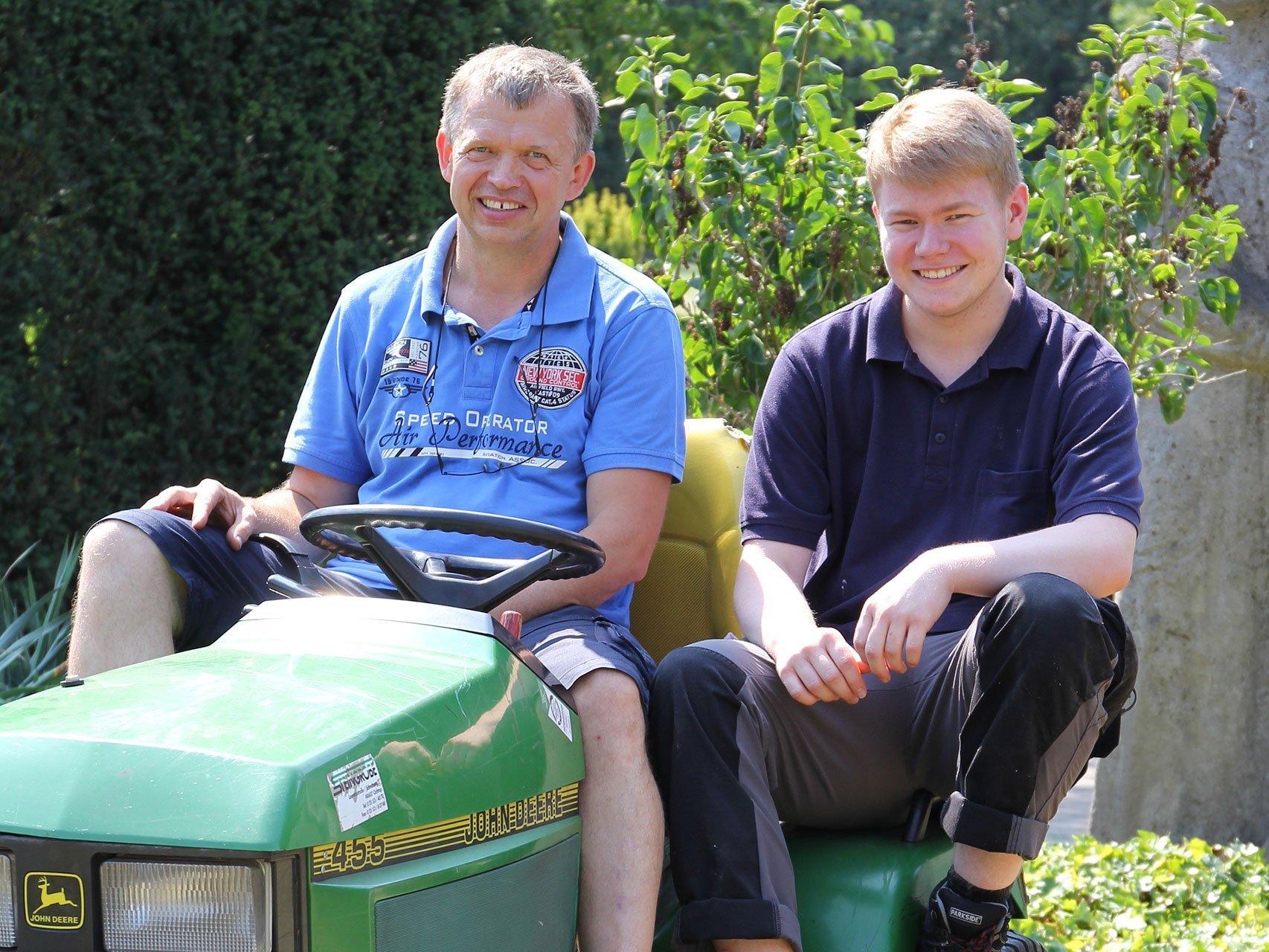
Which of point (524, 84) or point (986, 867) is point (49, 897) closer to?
point (986, 867)

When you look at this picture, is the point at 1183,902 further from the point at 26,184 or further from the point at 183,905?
the point at 26,184

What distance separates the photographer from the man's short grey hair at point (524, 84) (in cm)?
296

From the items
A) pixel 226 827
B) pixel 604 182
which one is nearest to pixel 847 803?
pixel 226 827

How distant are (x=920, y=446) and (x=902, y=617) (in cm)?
47

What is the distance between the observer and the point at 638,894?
7.22ft

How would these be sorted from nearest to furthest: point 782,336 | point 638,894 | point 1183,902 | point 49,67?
point 638,894
point 782,336
point 1183,902
point 49,67

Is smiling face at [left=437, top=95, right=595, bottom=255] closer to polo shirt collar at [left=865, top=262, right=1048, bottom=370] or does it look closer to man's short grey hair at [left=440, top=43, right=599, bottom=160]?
man's short grey hair at [left=440, top=43, right=599, bottom=160]

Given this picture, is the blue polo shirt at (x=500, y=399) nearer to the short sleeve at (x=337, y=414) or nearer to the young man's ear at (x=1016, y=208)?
the short sleeve at (x=337, y=414)

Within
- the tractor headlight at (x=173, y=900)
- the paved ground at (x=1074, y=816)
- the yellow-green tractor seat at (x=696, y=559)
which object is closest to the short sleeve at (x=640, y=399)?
the yellow-green tractor seat at (x=696, y=559)

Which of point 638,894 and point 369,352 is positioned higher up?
point 369,352

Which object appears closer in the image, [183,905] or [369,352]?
[183,905]

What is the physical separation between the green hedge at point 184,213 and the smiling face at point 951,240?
114 inches

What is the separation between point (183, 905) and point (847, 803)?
47.3 inches

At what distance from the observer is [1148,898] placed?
4195 millimetres
